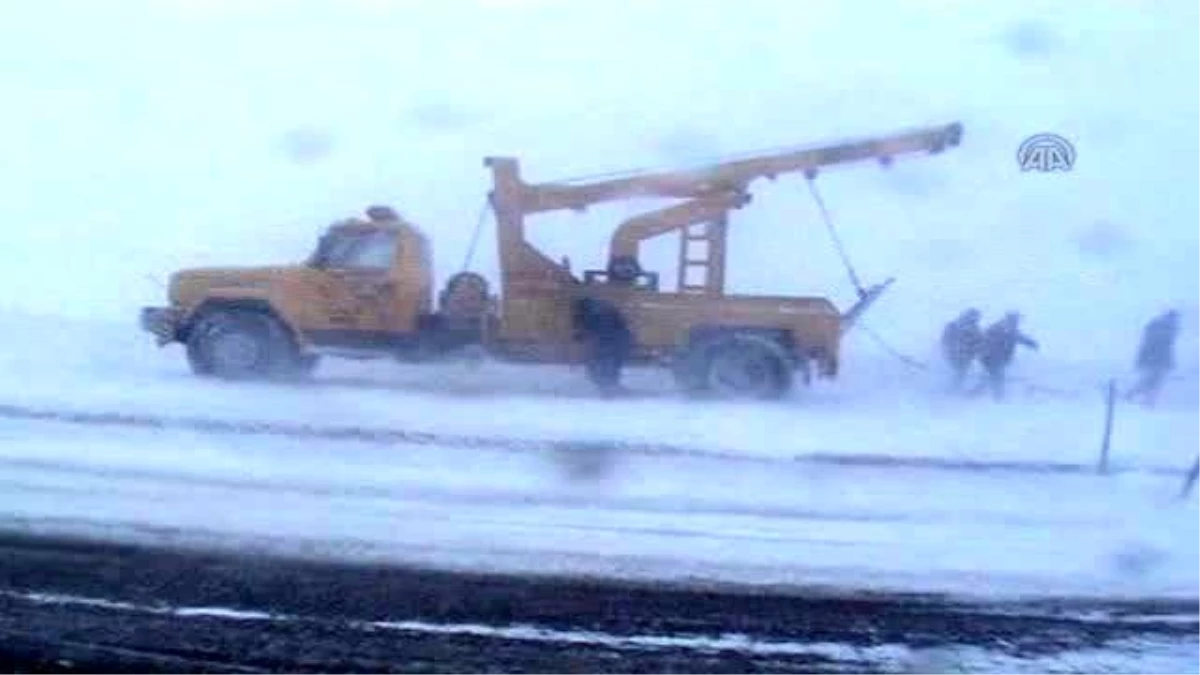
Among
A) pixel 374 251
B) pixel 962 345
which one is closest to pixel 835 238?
pixel 962 345

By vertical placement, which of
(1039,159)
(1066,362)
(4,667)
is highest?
(1039,159)

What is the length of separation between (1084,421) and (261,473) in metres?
7.72

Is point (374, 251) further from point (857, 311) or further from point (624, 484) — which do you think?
point (624, 484)

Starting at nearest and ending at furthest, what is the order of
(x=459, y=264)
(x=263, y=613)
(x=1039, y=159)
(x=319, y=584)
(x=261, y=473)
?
1. (x=263, y=613)
2. (x=319, y=584)
3. (x=261, y=473)
4. (x=459, y=264)
5. (x=1039, y=159)

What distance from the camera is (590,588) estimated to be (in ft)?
28.6

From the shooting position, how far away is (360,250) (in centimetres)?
1753

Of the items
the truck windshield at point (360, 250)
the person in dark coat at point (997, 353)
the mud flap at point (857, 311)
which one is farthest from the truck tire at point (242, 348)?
the person in dark coat at point (997, 353)

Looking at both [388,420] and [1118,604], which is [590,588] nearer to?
[1118,604]

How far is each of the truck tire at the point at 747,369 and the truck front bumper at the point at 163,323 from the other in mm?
5146

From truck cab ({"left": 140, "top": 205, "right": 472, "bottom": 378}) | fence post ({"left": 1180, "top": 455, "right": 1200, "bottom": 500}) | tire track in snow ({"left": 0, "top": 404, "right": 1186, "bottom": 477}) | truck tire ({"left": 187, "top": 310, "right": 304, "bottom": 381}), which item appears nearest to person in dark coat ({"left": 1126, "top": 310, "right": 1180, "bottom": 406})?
tire track in snow ({"left": 0, "top": 404, "right": 1186, "bottom": 477})

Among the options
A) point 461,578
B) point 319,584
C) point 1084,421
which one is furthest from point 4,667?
point 1084,421

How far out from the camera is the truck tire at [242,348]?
684 inches

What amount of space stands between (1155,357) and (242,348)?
9270 mm

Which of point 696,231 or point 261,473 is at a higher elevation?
point 696,231
